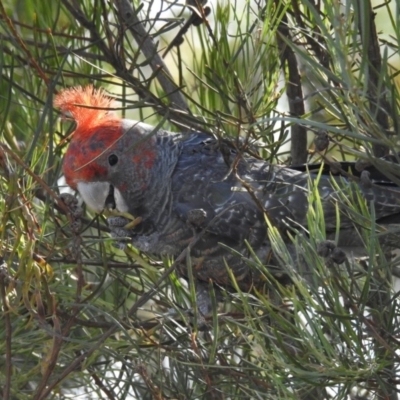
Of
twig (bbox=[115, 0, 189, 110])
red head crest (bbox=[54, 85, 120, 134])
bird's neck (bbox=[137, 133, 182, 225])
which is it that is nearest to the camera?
twig (bbox=[115, 0, 189, 110])

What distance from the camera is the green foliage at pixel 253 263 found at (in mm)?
1415

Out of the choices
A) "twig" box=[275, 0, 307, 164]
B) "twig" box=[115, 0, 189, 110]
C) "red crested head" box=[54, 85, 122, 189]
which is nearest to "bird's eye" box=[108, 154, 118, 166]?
"red crested head" box=[54, 85, 122, 189]

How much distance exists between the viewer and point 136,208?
3.01 metres

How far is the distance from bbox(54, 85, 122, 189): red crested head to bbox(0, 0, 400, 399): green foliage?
0.38ft

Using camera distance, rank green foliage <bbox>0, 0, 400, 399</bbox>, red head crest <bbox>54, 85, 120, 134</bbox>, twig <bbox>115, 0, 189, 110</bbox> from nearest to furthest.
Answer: green foliage <bbox>0, 0, 400, 399</bbox> → twig <bbox>115, 0, 189, 110</bbox> → red head crest <bbox>54, 85, 120, 134</bbox>

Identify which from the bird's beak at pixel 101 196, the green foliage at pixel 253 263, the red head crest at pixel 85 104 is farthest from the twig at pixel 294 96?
the bird's beak at pixel 101 196

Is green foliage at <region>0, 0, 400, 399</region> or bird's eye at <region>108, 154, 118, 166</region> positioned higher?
bird's eye at <region>108, 154, 118, 166</region>

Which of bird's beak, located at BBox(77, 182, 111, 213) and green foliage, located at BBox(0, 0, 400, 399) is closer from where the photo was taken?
green foliage, located at BBox(0, 0, 400, 399)

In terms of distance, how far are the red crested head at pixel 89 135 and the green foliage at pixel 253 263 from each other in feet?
0.38

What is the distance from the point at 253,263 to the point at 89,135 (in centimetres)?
129

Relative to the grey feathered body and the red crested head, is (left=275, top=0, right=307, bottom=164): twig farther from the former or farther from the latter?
the red crested head

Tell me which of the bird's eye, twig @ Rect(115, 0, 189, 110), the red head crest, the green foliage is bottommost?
the green foliage

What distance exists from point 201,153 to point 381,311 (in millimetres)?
1525

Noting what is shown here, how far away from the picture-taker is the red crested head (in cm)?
252
